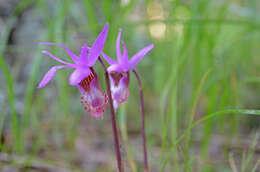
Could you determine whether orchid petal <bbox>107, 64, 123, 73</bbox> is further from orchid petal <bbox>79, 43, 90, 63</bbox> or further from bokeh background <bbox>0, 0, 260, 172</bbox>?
bokeh background <bbox>0, 0, 260, 172</bbox>

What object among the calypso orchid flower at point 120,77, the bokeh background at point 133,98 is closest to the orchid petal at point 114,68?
the calypso orchid flower at point 120,77

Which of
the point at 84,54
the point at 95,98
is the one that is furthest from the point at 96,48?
the point at 95,98

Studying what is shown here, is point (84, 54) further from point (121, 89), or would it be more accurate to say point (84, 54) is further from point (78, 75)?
point (121, 89)

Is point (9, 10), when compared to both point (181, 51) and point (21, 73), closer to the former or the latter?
point (21, 73)

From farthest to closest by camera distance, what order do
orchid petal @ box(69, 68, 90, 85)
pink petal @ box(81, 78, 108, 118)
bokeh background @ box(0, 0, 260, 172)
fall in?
bokeh background @ box(0, 0, 260, 172) → pink petal @ box(81, 78, 108, 118) → orchid petal @ box(69, 68, 90, 85)

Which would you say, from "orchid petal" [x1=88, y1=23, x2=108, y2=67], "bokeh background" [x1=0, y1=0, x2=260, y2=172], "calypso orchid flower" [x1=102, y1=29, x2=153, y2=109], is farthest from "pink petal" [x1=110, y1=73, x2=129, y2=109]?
"bokeh background" [x1=0, y1=0, x2=260, y2=172]

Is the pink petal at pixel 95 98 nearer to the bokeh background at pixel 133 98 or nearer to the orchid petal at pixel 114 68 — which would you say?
the orchid petal at pixel 114 68
